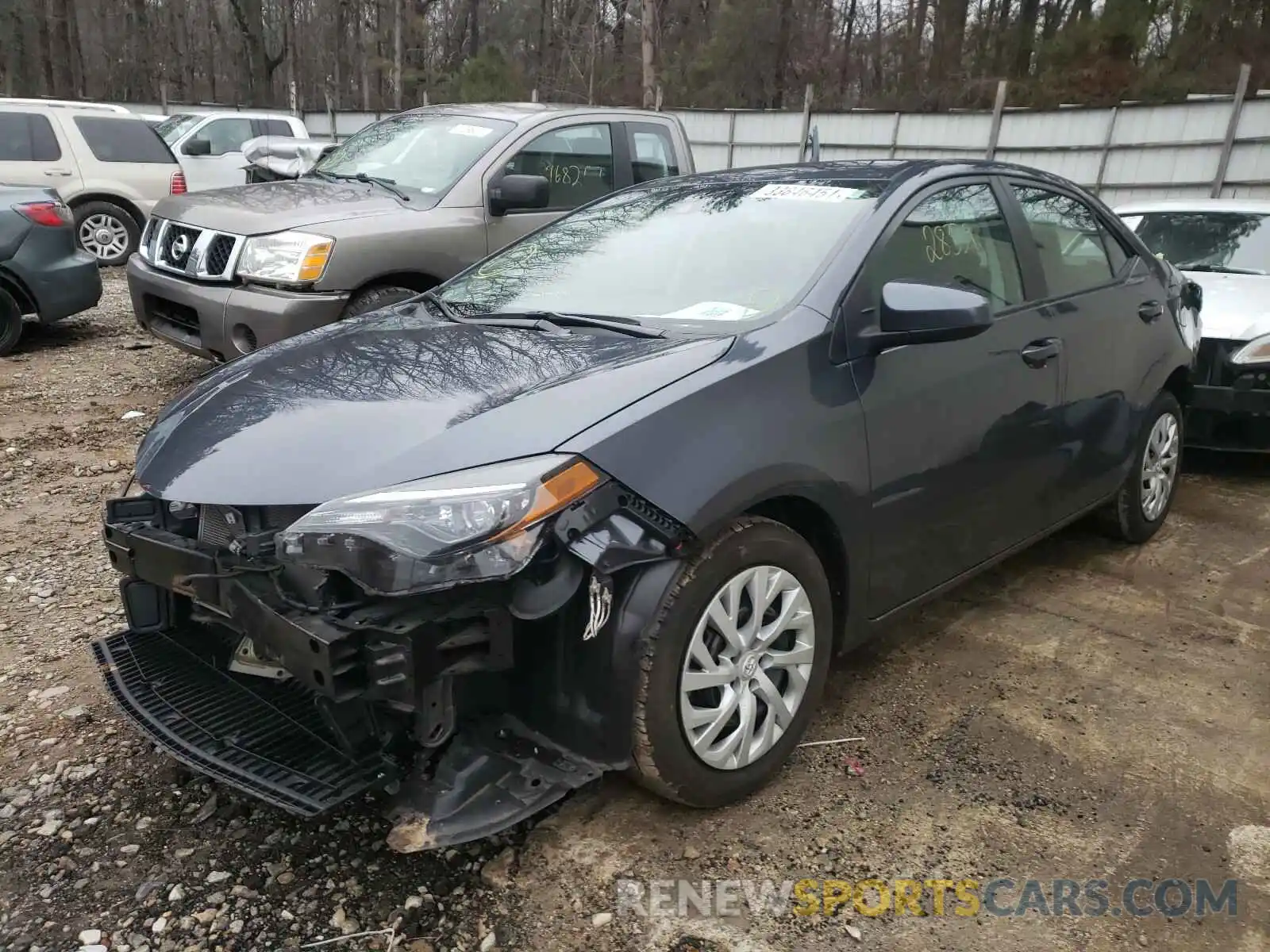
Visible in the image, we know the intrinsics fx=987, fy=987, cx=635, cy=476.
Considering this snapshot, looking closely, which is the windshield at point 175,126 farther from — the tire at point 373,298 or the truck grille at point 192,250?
the tire at point 373,298

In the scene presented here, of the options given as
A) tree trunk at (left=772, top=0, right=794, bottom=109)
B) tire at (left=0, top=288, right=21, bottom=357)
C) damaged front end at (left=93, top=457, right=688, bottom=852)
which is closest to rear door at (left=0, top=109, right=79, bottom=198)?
tire at (left=0, top=288, right=21, bottom=357)

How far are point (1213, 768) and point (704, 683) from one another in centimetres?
156

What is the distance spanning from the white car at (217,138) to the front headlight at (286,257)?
31.7 ft

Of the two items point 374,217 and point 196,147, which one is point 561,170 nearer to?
point 374,217

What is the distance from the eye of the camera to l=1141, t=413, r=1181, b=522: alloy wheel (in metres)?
4.21

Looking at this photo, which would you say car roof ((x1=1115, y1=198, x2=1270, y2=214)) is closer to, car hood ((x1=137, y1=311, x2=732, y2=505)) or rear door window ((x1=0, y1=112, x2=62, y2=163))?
car hood ((x1=137, y1=311, x2=732, y2=505))

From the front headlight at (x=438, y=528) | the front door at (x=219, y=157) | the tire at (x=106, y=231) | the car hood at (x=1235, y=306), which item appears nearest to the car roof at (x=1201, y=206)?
the car hood at (x=1235, y=306)

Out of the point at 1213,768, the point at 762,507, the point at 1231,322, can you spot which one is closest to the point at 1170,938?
the point at 1213,768

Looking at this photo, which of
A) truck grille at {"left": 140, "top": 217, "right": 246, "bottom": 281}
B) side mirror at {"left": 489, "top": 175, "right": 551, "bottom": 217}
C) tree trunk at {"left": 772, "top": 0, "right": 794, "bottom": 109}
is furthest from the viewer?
tree trunk at {"left": 772, "top": 0, "right": 794, "bottom": 109}

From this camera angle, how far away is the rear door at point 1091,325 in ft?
11.5

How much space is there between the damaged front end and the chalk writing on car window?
146 centimetres

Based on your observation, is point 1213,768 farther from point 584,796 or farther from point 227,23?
point 227,23

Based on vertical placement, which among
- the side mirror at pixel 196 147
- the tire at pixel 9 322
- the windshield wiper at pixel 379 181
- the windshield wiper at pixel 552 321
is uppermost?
the windshield wiper at pixel 379 181

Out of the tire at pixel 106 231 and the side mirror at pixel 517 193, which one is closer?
the side mirror at pixel 517 193
